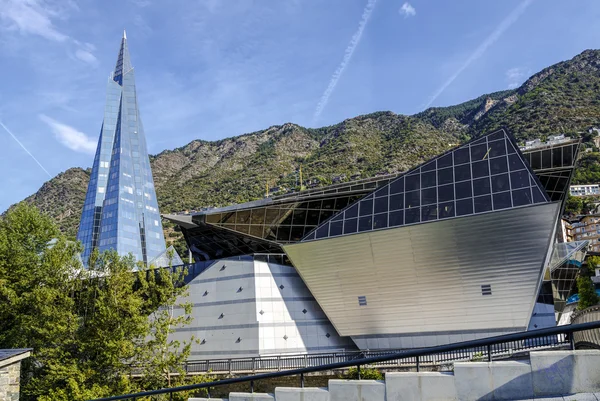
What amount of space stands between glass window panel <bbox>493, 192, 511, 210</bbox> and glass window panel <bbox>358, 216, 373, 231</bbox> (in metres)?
7.74

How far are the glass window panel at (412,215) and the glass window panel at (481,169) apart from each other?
4067 mm

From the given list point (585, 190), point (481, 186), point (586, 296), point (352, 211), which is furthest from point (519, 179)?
point (585, 190)

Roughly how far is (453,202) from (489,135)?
5029 mm

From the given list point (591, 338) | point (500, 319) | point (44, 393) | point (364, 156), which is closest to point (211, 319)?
point (44, 393)

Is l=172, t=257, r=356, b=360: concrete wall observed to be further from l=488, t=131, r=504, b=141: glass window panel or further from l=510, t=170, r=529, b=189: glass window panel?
l=488, t=131, r=504, b=141: glass window panel

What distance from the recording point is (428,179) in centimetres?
3095

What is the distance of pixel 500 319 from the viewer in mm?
28984

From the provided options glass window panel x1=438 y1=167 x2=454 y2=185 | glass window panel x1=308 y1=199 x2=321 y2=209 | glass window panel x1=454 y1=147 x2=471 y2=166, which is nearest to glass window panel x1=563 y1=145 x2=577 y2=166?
glass window panel x1=454 y1=147 x2=471 y2=166

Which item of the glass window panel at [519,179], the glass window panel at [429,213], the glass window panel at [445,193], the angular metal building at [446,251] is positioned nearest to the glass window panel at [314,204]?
the angular metal building at [446,251]

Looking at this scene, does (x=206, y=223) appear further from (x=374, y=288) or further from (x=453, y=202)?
(x=453, y=202)

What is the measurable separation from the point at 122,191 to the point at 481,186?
220 ft

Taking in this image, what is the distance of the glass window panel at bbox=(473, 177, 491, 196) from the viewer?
92.1 feet

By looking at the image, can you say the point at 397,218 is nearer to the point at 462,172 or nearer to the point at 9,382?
the point at 462,172

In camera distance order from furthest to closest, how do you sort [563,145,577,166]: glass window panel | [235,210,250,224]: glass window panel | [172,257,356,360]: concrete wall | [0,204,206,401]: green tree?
[235,210,250,224]: glass window panel, [172,257,356,360]: concrete wall, [563,145,577,166]: glass window panel, [0,204,206,401]: green tree
